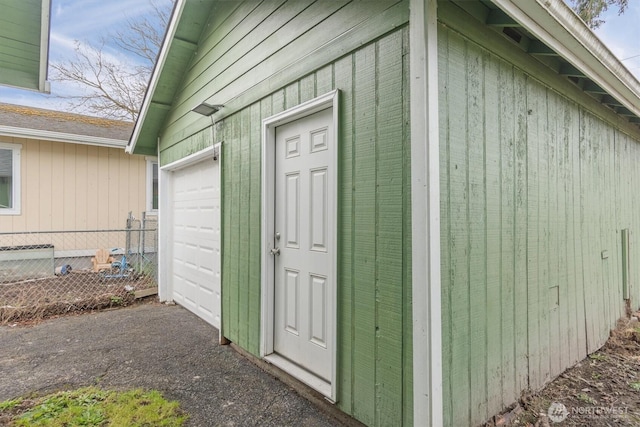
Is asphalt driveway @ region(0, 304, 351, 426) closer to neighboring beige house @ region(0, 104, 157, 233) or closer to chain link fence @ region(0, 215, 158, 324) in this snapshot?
chain link fence @ region(0, 215, 158, 324)

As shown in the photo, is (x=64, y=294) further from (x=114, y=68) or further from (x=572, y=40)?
(x=114, y=68)

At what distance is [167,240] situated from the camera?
5.46m

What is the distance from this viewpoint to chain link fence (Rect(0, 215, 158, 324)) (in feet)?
16.2

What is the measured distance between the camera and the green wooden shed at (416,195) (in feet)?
6.21

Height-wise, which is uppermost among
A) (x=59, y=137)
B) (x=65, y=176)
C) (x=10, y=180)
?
(x=59, y=137)

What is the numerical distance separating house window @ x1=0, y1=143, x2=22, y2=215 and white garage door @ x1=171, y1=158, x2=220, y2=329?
3897 mm

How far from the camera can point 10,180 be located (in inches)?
263

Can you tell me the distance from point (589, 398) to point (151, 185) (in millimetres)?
8746

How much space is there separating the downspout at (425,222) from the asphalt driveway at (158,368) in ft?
2.84

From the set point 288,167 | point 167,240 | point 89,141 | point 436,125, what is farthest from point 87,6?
point 436,125

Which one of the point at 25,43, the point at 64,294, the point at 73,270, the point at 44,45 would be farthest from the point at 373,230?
the point at 73,270

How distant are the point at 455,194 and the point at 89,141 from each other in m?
7.90

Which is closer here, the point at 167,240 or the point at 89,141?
the point at 167,240

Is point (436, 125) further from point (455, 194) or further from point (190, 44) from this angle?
point (190, 44)
